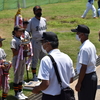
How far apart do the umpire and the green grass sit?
2632 millimetres

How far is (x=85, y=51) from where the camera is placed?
615 cm

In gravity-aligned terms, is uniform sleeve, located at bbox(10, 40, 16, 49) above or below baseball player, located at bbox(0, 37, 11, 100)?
above

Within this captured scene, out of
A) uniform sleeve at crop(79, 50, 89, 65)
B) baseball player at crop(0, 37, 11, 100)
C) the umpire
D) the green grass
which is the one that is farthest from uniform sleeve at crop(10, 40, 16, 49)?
uniform sleeve at crop(79, 50, 89, 65)

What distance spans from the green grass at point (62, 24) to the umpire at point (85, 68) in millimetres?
2632

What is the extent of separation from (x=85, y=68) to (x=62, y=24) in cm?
1292

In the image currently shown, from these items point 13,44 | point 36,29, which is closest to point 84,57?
point 13,44

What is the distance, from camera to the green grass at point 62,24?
13672 mm

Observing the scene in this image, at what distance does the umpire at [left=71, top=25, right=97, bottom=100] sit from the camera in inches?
242

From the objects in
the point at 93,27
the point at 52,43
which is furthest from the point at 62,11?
the point at 52,43

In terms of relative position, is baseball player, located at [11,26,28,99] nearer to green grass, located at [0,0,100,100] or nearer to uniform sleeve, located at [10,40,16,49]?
uniform sleeve, located at [10,40,16,49]

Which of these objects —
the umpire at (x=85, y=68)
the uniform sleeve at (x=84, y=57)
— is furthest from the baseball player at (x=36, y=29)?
the uniform sleeve at (x=84, y=57)

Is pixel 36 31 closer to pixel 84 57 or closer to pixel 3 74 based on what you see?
pixel 3 74

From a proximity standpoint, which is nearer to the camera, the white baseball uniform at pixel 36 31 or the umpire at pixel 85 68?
the umpire at pixel 85 68

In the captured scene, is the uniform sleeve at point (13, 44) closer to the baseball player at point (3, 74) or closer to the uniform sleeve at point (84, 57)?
the baseball player at point (3, 74)
